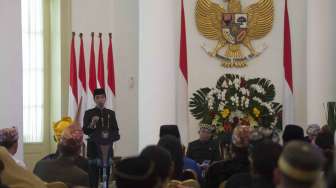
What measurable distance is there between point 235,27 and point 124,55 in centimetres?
194

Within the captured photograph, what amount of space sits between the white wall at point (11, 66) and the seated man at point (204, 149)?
2.44 m

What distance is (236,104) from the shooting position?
29.9 feet

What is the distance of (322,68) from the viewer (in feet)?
30.0

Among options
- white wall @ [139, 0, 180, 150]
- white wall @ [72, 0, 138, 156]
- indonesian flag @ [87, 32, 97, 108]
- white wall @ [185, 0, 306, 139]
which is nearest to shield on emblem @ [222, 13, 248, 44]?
white wall @ [185, 0, 306, 139]

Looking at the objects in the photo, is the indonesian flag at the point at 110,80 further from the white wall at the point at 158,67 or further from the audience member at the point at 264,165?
the audience member at the point at 264,165

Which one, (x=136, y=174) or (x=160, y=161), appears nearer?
(x=136, y=174)

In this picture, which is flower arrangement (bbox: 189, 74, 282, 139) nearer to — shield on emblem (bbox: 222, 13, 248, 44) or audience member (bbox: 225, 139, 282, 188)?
shield on emblem (bbox: 222, 13, 248, 44)

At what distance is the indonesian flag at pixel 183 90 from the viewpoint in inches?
351

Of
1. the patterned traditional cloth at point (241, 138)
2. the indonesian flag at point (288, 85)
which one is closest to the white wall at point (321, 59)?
the indonesian flag at point (288, 85)

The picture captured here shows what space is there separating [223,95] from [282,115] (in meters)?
1.04

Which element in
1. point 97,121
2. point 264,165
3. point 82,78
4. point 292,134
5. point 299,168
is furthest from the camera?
point 82,78

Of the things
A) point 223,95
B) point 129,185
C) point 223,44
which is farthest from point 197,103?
point 129,185

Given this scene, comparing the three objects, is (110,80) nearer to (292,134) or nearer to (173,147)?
(292,134)

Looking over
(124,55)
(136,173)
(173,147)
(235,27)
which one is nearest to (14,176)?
(173,147)
